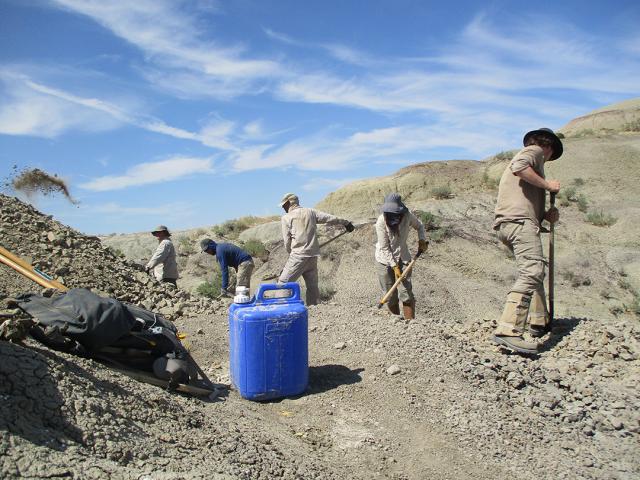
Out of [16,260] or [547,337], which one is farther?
[16,260]

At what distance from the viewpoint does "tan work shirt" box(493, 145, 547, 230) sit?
5062 mm

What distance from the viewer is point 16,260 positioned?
616 cm

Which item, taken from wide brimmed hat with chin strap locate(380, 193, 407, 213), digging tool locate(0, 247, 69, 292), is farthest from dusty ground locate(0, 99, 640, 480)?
wide brimmed hat with chin strap locate(380, 193, 407, 213)

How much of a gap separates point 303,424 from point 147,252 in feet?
60.3

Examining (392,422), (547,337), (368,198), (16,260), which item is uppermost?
(368,198)

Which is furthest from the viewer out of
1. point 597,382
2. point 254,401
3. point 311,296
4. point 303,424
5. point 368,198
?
point 368,198

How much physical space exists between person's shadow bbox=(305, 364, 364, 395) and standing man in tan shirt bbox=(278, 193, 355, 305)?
2.35 meters

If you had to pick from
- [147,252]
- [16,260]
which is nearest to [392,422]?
[16,260]

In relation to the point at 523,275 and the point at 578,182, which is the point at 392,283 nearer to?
the point at 523,275

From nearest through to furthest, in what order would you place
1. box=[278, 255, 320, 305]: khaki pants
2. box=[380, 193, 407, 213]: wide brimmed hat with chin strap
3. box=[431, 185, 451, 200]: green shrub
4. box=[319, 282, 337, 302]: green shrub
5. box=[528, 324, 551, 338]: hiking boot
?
box=[528, 324, 551, 338]: hiking boot
box=[380, 193, 407, 213]: wide brimmed hat with chin strap
box=[278, 255, 320, 305]: khaki pants
box=[319, 282, 337, 302]: green shrub
box=[431, 185, 451, 200]: green shrub

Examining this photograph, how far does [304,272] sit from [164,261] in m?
2.81

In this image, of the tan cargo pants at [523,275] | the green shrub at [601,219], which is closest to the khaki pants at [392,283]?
the tan cargo pants at [523,275]

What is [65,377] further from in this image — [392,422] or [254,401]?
[392,422]

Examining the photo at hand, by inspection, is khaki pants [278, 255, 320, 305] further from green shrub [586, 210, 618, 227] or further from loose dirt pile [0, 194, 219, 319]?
green shrub [586, 210, 618, 227]
